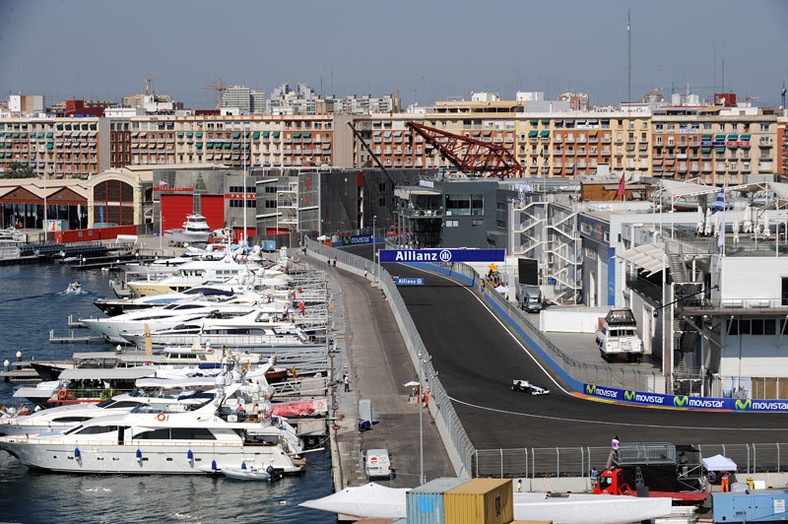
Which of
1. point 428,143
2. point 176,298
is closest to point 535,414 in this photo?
point 176,298

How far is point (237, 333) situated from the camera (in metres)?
58.3

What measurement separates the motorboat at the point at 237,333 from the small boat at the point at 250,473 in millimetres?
18696

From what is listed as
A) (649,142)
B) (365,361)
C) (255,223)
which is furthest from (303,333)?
(649,142)

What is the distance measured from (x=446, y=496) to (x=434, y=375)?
1465 centimetres

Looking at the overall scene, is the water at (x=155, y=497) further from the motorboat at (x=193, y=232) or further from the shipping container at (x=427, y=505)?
the motorboat at (x=193, y=232)

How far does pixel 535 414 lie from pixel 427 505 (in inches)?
464

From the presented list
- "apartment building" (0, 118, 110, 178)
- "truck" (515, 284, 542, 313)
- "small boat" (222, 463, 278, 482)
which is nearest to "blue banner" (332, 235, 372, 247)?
"truck" (515, 284, 542, 313)

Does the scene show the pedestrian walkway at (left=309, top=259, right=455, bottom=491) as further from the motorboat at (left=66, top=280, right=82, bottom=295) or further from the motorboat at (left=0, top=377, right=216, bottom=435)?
the motorboat at (left=66, top=280, right=82, bottom=295)

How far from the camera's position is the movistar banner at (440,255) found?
72.7 meters

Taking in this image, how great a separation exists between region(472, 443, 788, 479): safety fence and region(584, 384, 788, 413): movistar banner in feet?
18.5

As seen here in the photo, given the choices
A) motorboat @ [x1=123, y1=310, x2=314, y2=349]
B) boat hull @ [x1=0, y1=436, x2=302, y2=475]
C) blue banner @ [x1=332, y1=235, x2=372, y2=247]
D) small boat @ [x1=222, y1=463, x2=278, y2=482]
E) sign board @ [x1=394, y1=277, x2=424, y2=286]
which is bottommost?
small boat @ [x1=222, y1=463, x2=278, y2=482]

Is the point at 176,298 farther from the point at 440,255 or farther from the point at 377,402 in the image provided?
the point at 377,402

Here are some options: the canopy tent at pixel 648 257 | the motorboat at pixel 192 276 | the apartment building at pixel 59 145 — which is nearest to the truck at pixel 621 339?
the canopy tent at pixel 648 257

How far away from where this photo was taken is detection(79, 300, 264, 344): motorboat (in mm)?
60125
